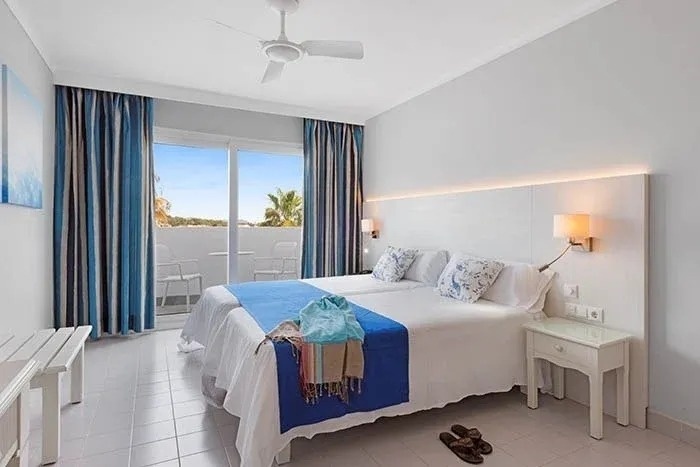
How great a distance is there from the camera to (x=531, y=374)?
268 centimetres

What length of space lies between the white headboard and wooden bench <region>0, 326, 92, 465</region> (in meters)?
3.10

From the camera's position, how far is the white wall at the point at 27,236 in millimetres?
2594

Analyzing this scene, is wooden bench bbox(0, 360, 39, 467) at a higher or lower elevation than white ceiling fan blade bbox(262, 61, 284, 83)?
lower

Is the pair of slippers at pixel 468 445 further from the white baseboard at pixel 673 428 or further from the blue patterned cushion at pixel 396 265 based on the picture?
the blue patterned cushion at pixel 396 265

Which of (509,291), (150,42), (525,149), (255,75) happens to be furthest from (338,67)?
(509,291)

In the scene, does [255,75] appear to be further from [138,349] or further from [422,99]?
[138,349]

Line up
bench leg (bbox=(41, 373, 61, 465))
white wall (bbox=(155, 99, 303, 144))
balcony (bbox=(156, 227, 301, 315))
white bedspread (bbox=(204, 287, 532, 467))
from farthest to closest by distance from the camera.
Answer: balcony (bbox=(156, 227, 301, 315)) → white wall (bbox=(155, 99, 303, 144)) → bench leg (bbox=(41, 373, 61, 465)) → white bedspread (bbox=(204, 287, 532, 467))

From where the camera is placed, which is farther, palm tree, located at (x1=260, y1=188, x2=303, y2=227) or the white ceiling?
palm tree, located at (x1=260, y1=188, x2=303, y2=227)

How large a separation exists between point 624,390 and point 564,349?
0.44 m

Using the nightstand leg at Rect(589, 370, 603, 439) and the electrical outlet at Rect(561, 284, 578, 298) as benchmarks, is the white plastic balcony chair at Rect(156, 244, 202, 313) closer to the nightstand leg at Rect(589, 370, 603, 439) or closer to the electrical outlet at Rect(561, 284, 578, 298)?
the electrical outlet at Rect(561, 284, 578, 298)

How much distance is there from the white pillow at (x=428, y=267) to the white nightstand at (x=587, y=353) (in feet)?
3.81

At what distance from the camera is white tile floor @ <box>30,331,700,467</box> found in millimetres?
2092

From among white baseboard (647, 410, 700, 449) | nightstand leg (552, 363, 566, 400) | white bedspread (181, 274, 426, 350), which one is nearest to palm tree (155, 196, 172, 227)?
white bedspread (181, 274, 426, 350)

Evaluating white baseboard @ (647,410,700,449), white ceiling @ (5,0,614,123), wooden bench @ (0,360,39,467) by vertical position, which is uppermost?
white ceiling @ (5,0,614,123)
